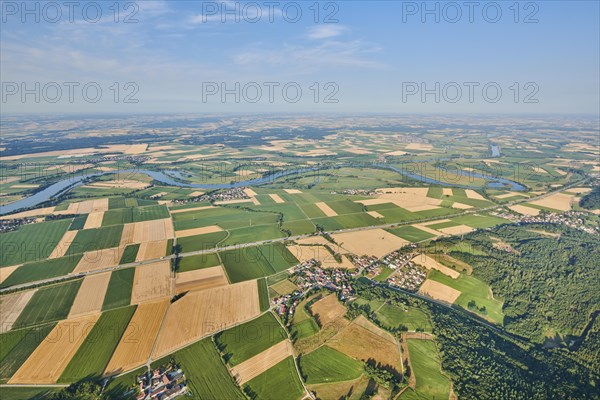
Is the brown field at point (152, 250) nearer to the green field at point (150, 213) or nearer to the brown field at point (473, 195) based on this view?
the green field at point (150, 213)

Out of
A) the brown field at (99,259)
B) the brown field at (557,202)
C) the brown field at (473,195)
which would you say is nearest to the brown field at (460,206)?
the brown field at (473,195)

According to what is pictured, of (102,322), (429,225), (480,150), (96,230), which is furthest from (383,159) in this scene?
(102,322)

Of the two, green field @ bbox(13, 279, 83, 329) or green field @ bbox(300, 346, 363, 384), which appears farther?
green field @ bbox(13, 279, 83, 329)

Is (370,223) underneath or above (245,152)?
underneath

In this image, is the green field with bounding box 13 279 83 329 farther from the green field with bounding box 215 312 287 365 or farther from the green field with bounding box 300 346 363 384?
the green field with bounding box 300 346 363 384

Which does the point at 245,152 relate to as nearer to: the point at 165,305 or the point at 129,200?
the point at 129,200

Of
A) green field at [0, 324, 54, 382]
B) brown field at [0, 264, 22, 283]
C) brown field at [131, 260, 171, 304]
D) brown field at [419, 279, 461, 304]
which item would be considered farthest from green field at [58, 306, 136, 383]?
brown field at [419, 279, 461, 304]

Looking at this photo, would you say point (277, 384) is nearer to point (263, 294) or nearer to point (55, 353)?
point (263, 294)
